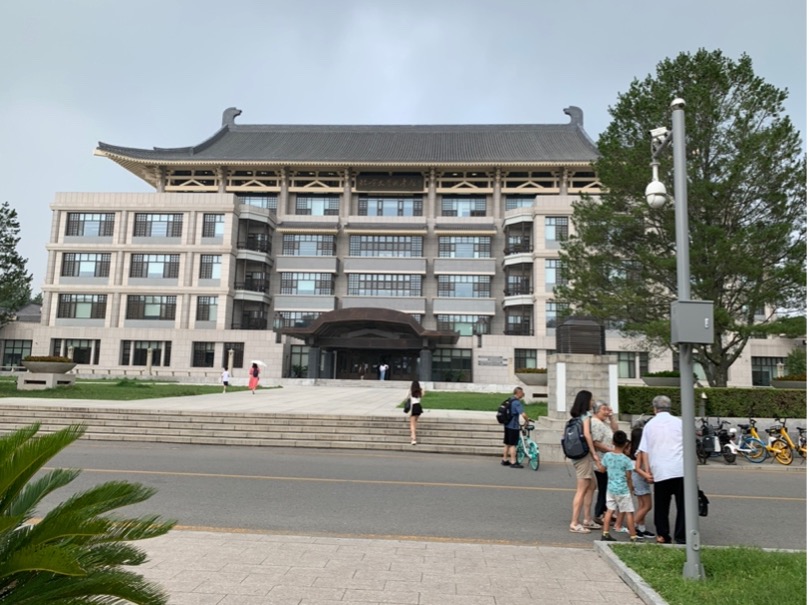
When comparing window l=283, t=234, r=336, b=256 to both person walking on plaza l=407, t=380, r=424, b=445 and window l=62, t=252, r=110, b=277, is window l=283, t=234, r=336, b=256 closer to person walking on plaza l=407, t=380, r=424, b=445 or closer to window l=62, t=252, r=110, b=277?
window l=62, t=252, r=110, b=277

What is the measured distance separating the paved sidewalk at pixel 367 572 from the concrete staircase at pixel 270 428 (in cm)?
823

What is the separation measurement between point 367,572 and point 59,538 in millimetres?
2823

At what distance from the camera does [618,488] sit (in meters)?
6.55

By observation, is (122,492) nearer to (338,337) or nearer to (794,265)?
(794,265)

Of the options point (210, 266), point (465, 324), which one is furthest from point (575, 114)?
point (210, 266)

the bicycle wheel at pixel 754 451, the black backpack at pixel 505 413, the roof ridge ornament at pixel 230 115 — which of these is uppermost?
the roof ridge ornament at pixel 230 115

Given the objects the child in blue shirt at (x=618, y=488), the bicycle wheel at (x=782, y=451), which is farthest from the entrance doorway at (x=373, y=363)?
the child in blue shirt at (x=618, y=488)

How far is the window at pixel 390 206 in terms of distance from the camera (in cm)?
5391

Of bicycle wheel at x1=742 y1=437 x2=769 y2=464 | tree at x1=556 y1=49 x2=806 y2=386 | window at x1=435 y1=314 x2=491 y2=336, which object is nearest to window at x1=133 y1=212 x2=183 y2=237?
window at x1=435 y1=314 x2=491 y2=336

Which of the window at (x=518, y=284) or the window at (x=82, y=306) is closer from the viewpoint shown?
the window at (x=82, y=306)

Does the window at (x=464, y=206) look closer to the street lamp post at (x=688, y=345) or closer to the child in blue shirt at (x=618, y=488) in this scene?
the child in blue shirt at (x=618, y=488)

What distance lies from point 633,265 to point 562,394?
11.1 meters

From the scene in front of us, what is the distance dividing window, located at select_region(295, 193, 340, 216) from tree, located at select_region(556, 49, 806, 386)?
34988mm

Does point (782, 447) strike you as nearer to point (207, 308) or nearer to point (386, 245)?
point (386, 245)
